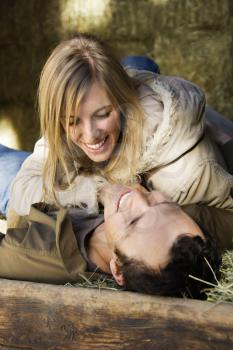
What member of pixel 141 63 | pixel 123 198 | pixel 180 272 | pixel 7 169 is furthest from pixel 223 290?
pixel 141 63

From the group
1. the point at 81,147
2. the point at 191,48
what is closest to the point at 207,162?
the point at 81,147

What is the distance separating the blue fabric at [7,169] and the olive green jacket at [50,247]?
89 cm

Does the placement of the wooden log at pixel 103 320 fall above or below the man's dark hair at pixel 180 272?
below

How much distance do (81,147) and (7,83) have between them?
2597mm

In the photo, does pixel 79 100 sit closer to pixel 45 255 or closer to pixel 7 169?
pixel 45 255

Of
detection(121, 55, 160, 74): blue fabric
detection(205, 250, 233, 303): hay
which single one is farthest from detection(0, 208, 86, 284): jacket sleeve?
detection(121, 55, 160, 74): blue fabric

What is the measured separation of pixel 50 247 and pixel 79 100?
43cm

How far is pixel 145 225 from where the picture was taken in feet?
5.76

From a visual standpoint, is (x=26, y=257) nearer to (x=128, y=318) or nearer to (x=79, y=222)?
(x=79, y=222)

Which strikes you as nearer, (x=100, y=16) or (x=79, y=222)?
(x=79, y=222)

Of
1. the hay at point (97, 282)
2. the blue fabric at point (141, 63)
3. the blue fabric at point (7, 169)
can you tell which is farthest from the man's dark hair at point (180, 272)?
the blue fabric at point (141, 63)

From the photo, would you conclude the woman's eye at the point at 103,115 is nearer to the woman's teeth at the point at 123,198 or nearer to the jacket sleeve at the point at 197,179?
the jacket sleeve at the point at 197,179

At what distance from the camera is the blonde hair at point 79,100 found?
2.08m

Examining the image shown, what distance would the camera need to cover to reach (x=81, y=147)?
2217mm
